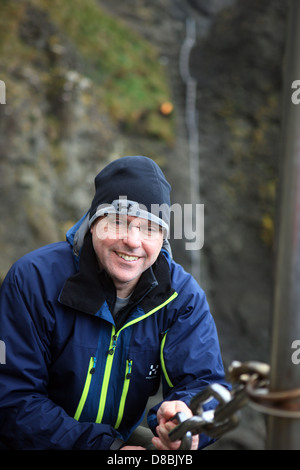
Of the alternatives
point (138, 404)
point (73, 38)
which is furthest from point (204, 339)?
point (73, 38)

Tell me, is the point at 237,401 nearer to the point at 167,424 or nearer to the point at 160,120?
the point at 167,424

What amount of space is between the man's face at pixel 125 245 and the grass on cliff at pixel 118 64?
259 inches

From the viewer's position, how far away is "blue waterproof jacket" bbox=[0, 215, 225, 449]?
5.94 ft

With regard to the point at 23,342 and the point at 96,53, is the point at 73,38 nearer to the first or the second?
the point at 96,53

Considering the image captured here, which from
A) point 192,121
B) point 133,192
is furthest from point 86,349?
point 192,121

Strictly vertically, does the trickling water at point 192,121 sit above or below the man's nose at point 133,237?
above

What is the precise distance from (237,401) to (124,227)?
3.16ft

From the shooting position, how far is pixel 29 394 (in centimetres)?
183

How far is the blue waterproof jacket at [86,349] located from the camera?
71.3 inches

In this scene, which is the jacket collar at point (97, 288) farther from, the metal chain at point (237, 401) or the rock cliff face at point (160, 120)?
the rock cliff face at point (160, 120)

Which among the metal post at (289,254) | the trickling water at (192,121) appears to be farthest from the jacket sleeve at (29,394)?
the trickling water at (192,121)

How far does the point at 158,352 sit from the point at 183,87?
8443 millimetres

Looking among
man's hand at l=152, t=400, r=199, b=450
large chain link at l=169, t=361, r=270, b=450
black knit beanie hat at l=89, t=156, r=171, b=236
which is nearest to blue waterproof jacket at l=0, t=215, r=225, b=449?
man's hand at l=152, t=400, r=199, b=450
